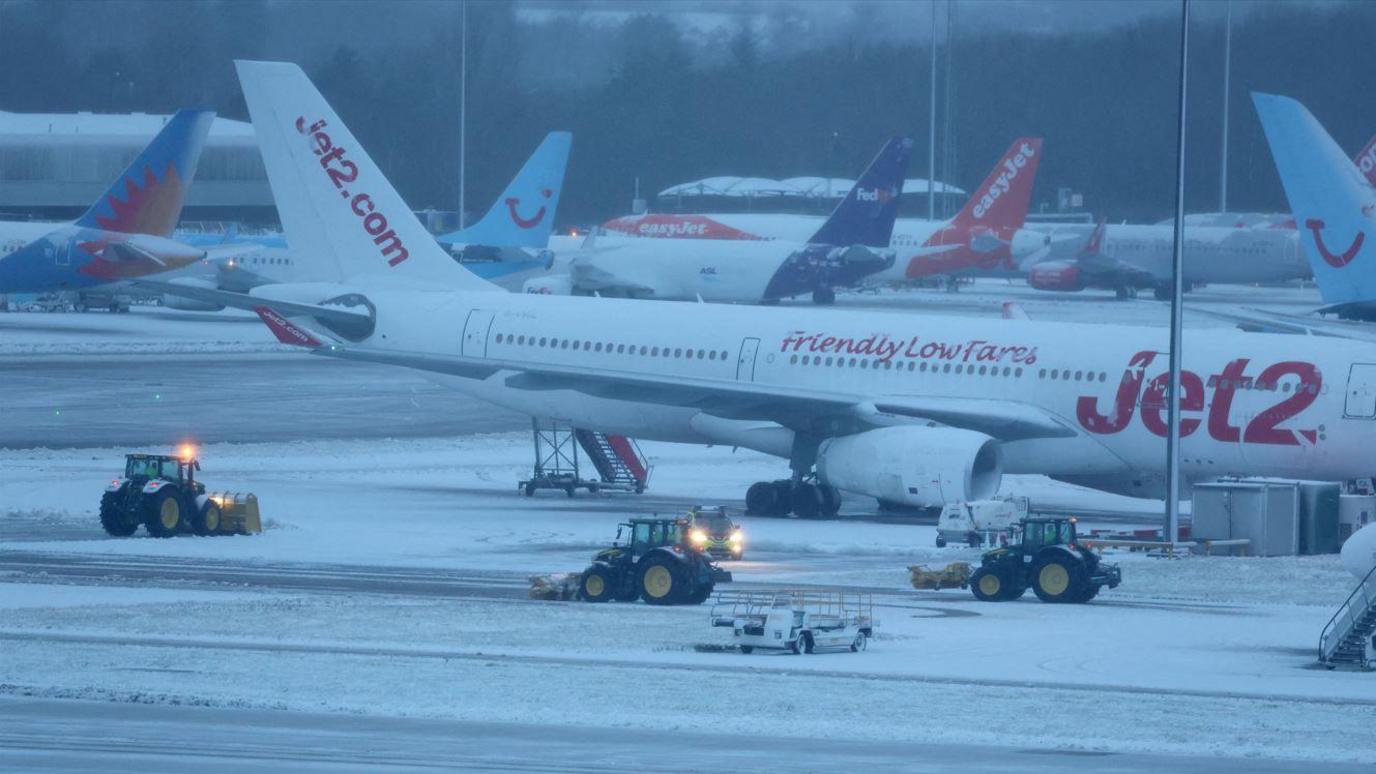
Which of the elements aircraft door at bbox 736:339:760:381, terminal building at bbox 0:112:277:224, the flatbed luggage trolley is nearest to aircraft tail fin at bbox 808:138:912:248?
terminal building at bbox 0:112:277:224

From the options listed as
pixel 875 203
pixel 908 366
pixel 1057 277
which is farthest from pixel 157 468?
pixel 1057 277

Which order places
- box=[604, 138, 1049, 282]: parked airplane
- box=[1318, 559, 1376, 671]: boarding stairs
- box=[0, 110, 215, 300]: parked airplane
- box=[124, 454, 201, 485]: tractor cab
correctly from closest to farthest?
box=[1318, 559, 1376, 671]: boarding stairs, box=[124, 454, 201, 485]: tractor cab, box=[0, 110, 215, 300]: parked airplane, box=[604, 138, 1049, 282]: parked airplane

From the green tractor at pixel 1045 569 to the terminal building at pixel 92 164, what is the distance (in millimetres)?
72260

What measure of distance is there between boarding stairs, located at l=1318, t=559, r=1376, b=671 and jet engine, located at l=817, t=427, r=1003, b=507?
1256 centimetres

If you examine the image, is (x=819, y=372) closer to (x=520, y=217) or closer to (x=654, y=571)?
(x=654, y=571)

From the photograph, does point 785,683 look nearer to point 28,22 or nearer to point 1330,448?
point 1330,448

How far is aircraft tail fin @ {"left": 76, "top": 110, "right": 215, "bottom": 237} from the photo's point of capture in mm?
67312

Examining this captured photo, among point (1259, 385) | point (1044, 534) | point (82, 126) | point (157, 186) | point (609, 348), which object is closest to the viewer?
Answer: point (1044, 534)

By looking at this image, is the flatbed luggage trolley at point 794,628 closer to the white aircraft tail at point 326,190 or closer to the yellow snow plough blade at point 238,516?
the yellow snow plough blade at point 238,516

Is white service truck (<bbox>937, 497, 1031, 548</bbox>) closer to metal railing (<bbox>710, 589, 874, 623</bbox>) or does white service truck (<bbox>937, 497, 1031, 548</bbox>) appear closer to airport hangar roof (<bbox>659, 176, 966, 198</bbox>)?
metal railing (<bbox>710, 589, 874, 623</bbox>)

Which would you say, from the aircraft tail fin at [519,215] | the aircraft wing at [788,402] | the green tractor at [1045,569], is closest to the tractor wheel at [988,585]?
the green tractor at [1045,569]

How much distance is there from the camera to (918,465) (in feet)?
115

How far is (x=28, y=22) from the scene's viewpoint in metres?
80.7

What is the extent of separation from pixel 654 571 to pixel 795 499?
11.6 meters
